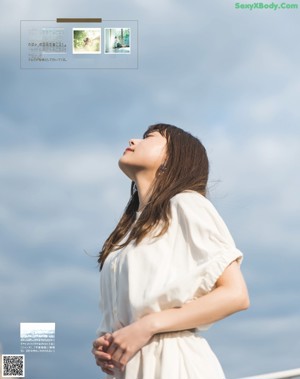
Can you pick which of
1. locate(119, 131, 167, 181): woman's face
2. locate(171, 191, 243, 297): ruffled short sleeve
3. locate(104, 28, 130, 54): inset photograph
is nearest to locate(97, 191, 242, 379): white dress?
locate(171, 191, 243, 297): ruffled short sleeve

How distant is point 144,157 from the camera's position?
5.58ft

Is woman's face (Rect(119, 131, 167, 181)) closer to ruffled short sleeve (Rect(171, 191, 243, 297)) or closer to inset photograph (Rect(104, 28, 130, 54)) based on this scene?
ruffled short sleeve (Rect(171, 191, 243, 297))

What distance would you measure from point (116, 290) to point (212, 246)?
24cm

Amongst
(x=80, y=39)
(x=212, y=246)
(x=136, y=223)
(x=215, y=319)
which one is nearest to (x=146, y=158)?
(x=136, y=223)

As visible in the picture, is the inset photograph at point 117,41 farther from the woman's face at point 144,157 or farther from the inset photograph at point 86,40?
the woman's face at point 144,157

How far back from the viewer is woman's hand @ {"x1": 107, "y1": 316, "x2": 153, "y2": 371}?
1.46 meters

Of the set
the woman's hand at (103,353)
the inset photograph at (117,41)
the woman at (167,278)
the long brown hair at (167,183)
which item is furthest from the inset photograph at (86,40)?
the woman's hand at (103,353)

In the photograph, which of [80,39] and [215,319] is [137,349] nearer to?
[215,319]

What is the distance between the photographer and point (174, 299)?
58.4 inches

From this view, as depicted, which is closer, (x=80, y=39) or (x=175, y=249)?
(x=175, y=249)

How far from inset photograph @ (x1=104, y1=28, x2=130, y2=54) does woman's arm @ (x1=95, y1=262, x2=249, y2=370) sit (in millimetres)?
2698

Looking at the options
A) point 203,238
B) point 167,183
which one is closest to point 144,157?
point 167,183

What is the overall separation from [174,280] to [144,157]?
0.35 metres

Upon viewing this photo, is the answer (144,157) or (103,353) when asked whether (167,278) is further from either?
(144,157)
